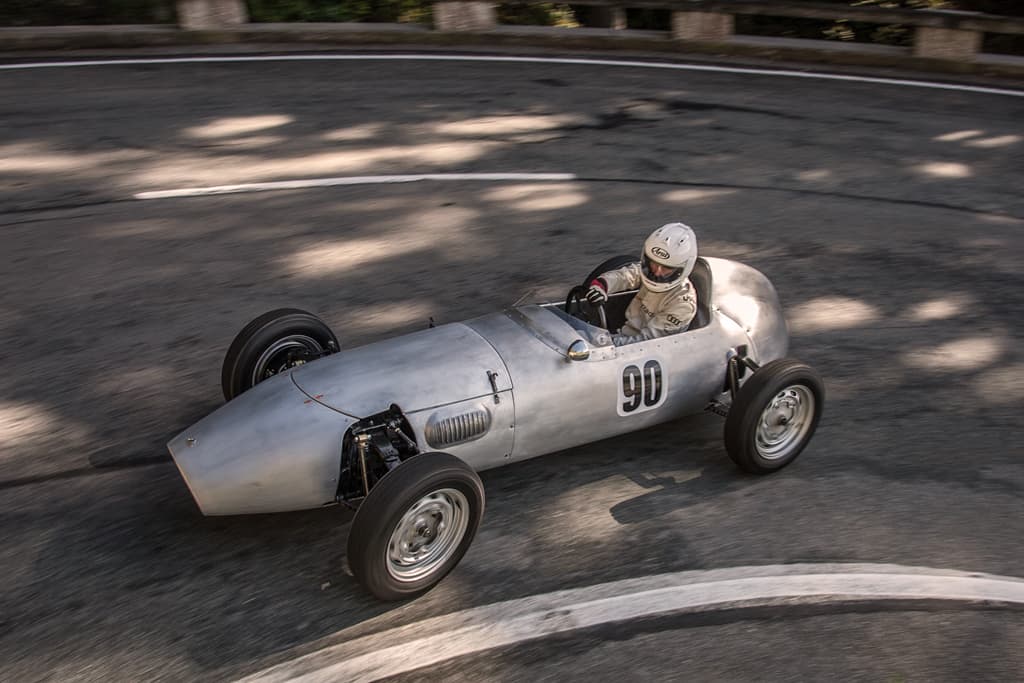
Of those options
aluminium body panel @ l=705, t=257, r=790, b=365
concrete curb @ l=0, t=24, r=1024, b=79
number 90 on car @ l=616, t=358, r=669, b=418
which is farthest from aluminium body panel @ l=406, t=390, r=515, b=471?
concrete curb @ l=0, t=24, r=1024, b=79

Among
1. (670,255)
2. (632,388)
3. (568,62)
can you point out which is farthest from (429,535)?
(568,62)

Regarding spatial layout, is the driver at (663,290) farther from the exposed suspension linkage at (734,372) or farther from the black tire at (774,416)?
the black tire at (774,416)

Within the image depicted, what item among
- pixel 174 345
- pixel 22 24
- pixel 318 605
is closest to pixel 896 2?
pixel 22 24

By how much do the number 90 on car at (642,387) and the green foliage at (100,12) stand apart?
11.0 meters

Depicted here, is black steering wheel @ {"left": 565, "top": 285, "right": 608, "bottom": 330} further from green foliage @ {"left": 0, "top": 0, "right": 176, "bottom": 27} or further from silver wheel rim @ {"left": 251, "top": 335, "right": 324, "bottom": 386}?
green foliage @ {"left": 0, "top": 0, "right": 176, "bottom": 27}

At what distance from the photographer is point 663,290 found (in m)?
6.02

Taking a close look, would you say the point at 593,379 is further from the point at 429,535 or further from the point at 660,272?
the point at 429,535

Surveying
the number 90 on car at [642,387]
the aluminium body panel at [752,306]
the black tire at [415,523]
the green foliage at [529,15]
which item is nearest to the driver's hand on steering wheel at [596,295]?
the number 90 on car at [642,387]

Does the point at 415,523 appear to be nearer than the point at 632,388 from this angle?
Yes

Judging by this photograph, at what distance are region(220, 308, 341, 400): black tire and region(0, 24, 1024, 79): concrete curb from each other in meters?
9.24

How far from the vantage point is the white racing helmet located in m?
5.92

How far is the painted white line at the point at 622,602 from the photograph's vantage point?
4445 mm

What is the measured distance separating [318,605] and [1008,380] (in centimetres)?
494

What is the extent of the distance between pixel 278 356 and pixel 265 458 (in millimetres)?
1117
